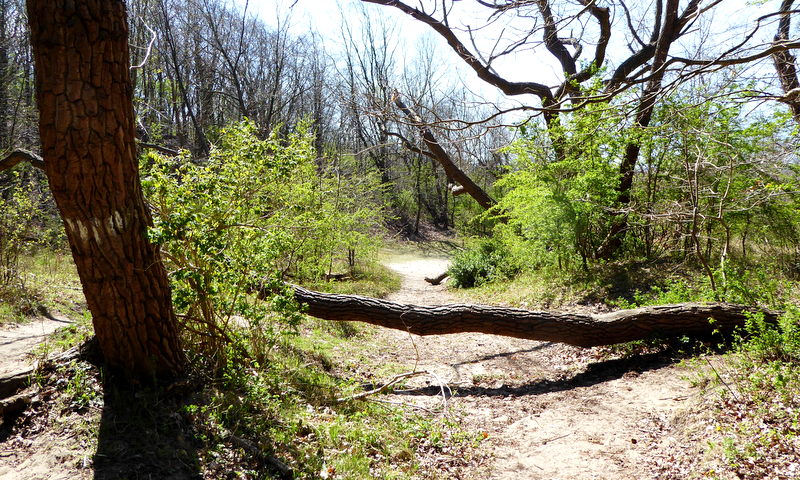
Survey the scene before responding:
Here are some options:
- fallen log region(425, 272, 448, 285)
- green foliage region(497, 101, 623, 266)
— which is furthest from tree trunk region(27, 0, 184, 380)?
fallen log region(425, 272, 448, 285)

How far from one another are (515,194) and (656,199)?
9.16ft

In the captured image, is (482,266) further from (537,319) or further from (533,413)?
(533,413)

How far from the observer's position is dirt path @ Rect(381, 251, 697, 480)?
3941 mm

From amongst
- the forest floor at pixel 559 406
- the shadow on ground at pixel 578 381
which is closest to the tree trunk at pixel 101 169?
the forest floor at pixel 559 406

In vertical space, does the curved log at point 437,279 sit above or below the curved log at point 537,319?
below

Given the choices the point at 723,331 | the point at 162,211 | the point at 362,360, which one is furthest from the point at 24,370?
the point at 723,331

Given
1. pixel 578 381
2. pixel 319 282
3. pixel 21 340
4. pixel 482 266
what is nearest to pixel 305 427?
pixel 21 340

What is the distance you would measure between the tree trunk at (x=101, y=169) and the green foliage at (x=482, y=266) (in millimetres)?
9991

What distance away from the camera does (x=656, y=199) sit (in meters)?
8.69

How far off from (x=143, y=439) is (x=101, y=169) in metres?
1.88

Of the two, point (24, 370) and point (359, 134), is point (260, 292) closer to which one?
point (24, 370)

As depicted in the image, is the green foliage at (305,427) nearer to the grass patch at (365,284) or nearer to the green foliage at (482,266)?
the grass patch at (365,284)

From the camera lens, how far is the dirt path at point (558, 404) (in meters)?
3.94

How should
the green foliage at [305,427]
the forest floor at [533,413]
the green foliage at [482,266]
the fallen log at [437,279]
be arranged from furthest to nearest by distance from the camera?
the fallen log at [437,279] → the green foliage at [482,266] → the green foliage at [305,427] → the forest floor at [533,413]
